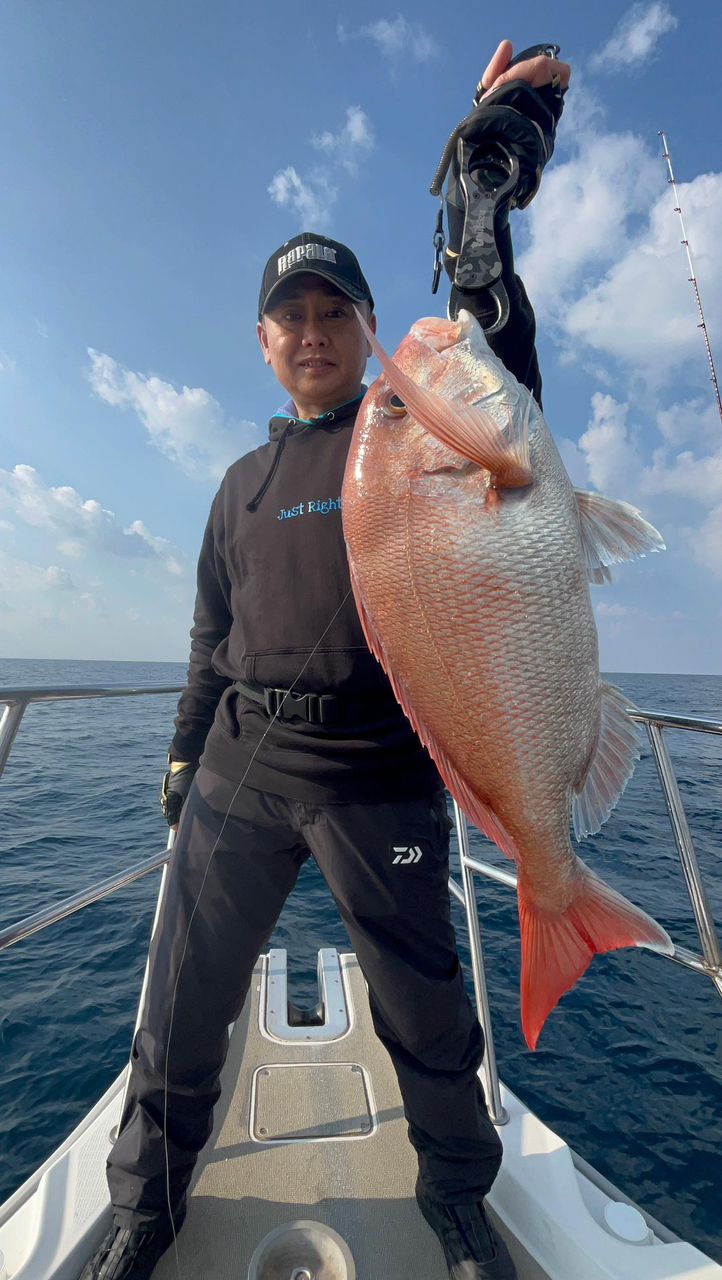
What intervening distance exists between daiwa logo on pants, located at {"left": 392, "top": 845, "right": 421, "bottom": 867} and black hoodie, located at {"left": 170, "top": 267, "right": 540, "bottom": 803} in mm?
142

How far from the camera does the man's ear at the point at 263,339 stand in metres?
2.00

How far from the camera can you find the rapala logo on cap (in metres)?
1.82

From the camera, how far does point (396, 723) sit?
1.68m

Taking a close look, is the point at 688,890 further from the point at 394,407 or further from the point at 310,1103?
the point at 394,407

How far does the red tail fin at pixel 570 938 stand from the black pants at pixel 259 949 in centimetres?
29

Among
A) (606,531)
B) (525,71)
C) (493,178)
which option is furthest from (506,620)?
(525,71)

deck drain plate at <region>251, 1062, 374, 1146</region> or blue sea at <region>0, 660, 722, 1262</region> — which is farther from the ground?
deck drain plate at <region>251, 1062, 374, 1146</region>

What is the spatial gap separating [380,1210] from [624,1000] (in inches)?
155

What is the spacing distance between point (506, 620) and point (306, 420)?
1.11m

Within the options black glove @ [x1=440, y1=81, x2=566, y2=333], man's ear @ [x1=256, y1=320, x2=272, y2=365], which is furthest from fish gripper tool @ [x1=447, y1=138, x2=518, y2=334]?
man's ear @ [x1=256, y1=320, x2=272, y2=365]

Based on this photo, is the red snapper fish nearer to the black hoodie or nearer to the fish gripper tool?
the fish gripper tool

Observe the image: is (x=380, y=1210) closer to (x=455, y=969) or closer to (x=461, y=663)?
(x=455, y=969)

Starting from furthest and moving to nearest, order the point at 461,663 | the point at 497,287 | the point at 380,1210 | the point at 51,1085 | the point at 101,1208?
the point at 51,1085
the point at 380,1210
the point at 101,1208
the point at 497,287
the point at 461,663

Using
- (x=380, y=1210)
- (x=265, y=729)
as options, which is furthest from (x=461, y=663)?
(x=380, y=1210)
